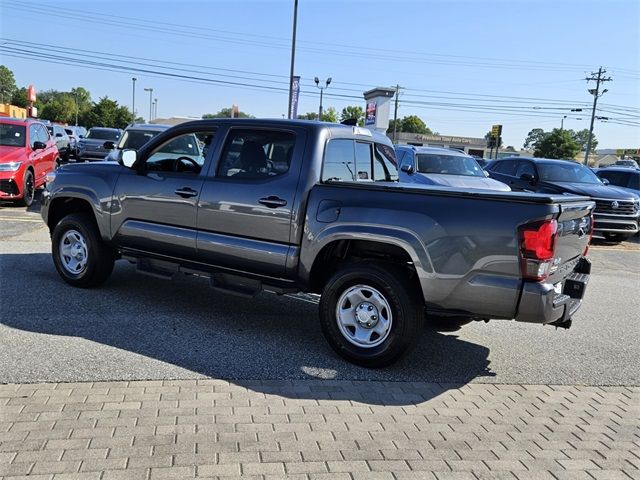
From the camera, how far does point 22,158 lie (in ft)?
39.0

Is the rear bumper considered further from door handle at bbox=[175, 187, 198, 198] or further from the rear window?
door handle at bbox=[175, 187, 198, 198]

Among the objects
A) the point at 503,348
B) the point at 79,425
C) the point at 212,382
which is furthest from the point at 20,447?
the point at 503,348

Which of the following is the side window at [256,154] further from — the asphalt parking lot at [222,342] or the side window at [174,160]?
the asphalt parking lot at [222,342]

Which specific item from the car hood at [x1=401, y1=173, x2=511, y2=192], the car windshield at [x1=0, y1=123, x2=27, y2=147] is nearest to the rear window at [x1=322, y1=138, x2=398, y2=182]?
the car hood at [x1=401, y1=173, x2=511, y2=192]

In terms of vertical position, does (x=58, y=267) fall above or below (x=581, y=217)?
below

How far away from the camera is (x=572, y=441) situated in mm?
3613

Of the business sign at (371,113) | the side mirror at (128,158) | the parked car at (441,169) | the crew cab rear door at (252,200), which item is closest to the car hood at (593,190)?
the parked car at (441,169)

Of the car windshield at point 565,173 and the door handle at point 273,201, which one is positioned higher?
the car windshield at point 565,173

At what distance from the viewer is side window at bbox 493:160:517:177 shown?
46.4 ft

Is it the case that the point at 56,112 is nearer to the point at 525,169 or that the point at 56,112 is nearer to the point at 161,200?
the point at 525,169

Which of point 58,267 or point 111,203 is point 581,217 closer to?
point 111,203

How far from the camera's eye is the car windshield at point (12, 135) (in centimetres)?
1226

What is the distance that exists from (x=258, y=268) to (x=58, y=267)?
276cm

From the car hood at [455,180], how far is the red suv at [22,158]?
8.19 metres
